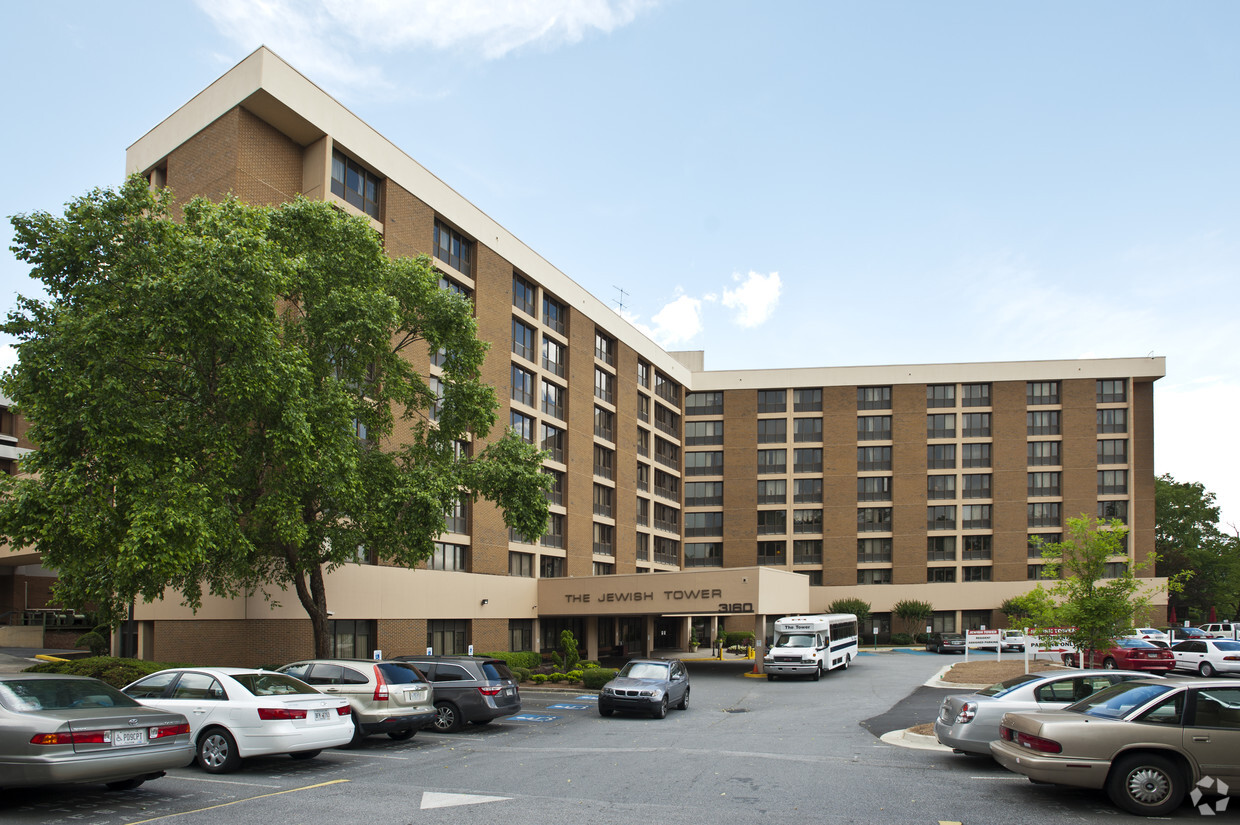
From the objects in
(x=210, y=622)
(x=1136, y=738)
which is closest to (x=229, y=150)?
(x=210, y=622)

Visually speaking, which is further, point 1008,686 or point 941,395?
point 941,395

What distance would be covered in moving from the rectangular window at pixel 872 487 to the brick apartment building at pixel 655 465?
0.15 metres

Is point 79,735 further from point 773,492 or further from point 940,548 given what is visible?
point 940,548

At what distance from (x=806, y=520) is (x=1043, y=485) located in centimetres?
1759

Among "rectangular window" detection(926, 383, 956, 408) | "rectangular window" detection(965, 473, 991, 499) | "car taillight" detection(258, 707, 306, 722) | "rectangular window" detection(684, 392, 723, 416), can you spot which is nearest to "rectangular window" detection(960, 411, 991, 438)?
"rectangular window" detection(926, 383, 956, 408)

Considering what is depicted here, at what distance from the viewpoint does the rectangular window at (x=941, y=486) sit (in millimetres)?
69062

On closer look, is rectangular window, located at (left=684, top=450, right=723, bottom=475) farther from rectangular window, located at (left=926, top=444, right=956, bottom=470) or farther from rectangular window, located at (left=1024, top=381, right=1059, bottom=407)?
rectangular window, located at (left=1024, top=381, right=1059, bottom=407)

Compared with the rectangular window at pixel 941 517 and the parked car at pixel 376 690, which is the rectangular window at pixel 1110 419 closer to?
the rectangular window at pixel 941 517

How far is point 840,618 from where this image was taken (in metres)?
43.4

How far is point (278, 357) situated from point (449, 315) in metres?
6.46

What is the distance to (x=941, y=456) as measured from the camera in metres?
69.5

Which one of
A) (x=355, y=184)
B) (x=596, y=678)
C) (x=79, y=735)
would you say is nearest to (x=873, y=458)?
(x=596, y=678)

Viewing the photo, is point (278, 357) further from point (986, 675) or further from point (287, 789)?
point (986, 675)

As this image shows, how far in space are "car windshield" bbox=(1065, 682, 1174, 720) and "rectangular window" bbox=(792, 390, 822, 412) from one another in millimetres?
59373
